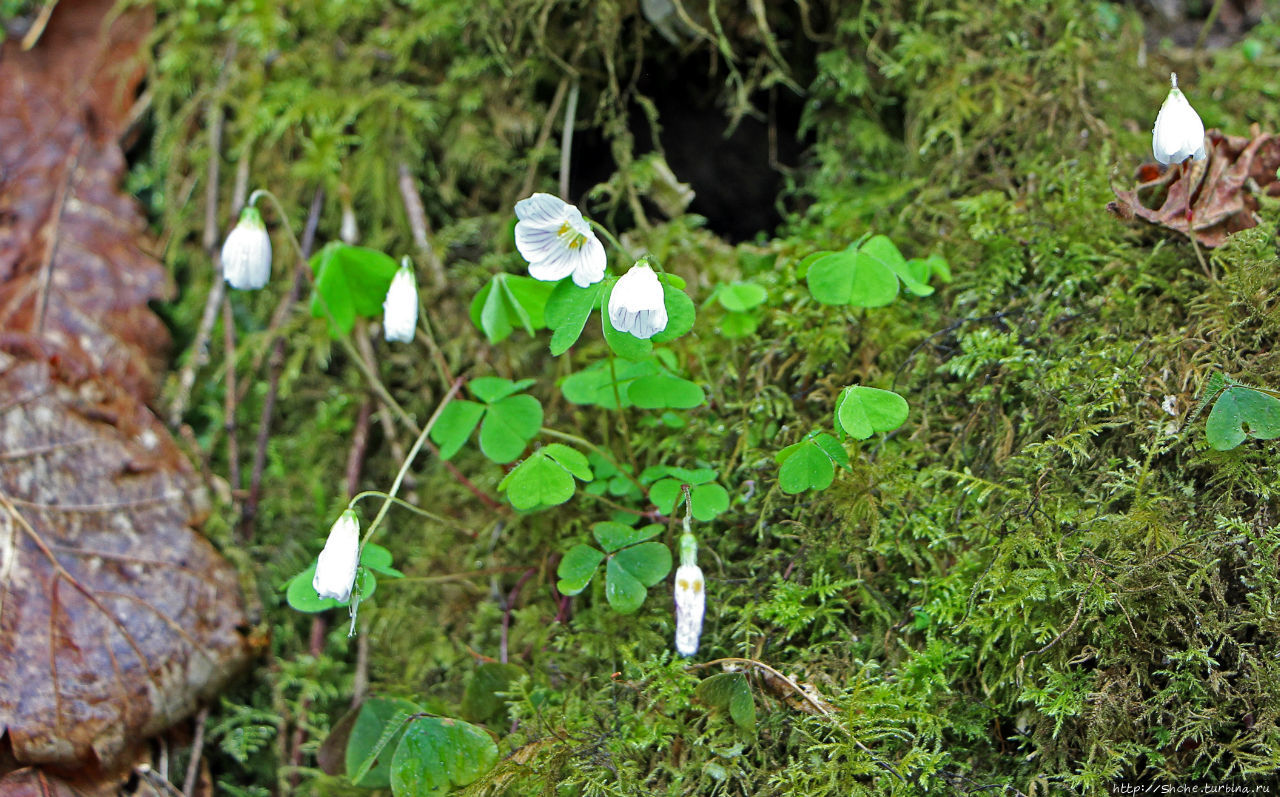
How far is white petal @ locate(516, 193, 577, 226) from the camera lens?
62.1 inches

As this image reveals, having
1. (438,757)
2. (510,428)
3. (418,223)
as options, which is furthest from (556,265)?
(438,757)

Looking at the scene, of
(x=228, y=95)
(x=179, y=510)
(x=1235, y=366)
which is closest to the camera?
(x=1235, y=366)

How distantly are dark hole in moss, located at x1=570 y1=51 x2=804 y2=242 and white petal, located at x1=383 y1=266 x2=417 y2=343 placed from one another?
84 centimetres

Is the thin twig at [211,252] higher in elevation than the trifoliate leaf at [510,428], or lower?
higher

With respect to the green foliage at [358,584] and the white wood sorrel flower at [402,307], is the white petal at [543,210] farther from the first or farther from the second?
the green foliage at [358,584]

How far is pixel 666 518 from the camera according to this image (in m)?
1.85

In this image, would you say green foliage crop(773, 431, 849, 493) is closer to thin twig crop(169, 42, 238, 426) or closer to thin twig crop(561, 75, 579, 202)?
thin twig crop(561, 75, 579, 202)

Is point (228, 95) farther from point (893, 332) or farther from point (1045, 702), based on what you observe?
point (1045, 702)

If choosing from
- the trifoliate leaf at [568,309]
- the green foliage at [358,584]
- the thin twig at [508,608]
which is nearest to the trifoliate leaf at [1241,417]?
the trifoliate leaf at [568,309]

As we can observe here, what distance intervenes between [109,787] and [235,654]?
1.21 ft

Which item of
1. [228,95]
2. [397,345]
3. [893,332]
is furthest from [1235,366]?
[228,95]

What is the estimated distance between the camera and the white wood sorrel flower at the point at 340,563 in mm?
1562

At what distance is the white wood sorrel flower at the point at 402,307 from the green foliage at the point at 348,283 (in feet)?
0.60

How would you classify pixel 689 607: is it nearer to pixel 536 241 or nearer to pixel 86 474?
pixel 536 241
